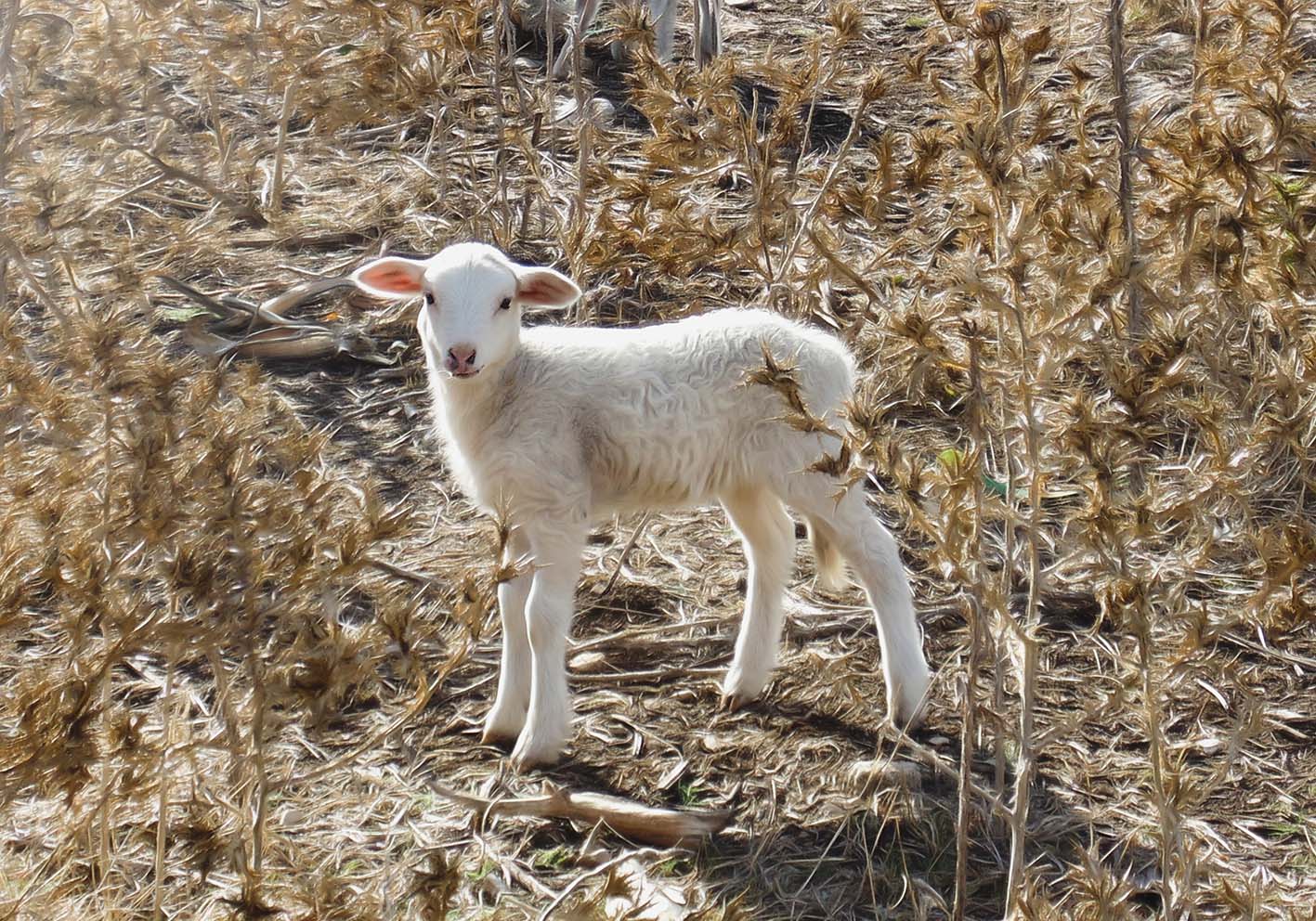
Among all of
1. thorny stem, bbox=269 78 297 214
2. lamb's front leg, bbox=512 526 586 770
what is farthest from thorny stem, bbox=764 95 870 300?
thorny stem, bbox=269 78 297 214

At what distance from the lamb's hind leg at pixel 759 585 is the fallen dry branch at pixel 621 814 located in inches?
22.5

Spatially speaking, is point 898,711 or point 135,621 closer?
point 135,621

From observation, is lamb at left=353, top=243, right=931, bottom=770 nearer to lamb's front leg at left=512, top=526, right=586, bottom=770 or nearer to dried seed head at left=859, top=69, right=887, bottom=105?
lamb's front leg at left=512, top=526, right=586, bottom=770

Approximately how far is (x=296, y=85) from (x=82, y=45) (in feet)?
4.57

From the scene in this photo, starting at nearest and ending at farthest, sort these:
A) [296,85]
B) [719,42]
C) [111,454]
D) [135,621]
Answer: [135,621], [111,454], [296,85], [719,42]

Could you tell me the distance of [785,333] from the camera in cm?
422

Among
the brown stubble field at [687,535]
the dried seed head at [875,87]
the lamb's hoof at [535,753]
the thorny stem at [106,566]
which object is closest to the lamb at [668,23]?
the brown stubble field at [687,535]

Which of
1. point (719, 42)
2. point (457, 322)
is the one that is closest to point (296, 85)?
point (719, 42)

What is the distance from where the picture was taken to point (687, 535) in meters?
5.45

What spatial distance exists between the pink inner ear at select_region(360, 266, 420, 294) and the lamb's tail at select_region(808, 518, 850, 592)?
1294 mm

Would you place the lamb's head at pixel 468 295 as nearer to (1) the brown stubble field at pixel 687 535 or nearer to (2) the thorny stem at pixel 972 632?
(1) the brown stubble field at pixel 687 535

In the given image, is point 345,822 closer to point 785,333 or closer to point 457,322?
point 457,322

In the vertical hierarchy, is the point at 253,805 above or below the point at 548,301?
below

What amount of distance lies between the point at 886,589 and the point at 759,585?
0.39 metres
